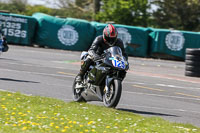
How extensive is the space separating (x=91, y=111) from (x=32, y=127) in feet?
7.44

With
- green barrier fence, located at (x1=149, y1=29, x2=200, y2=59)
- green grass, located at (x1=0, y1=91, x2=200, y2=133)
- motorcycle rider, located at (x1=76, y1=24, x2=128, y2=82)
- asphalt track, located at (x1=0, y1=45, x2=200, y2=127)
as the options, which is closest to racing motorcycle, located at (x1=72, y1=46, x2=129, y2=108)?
motorcycle rider, located at (x1=76, y1=24, x2=128, y2=82)

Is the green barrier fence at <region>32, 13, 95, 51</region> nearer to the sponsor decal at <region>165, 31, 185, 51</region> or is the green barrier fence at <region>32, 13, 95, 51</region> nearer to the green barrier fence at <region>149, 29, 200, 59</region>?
the green barrier fence at <region>149, 29, 200, 59</region>

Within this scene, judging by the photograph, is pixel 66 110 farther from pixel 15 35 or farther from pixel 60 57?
pixel 15 35

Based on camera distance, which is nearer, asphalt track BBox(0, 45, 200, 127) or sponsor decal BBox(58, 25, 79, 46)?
asphalt track BBox(0, 45, 200, 127)

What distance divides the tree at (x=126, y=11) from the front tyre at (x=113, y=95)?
107ft

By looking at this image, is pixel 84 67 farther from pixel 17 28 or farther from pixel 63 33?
pixel 63 33

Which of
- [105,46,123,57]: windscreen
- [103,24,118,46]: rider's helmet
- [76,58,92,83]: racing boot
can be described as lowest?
[76,58,92,83]: racing boot

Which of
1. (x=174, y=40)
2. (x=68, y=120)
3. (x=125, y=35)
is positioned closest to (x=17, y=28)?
(x=125, y=35)

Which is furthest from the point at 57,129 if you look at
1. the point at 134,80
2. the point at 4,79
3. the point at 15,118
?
the point at 134,80

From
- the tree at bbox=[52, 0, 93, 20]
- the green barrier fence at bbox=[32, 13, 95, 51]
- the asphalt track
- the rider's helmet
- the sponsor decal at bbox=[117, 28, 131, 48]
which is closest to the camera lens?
the rider's helmet

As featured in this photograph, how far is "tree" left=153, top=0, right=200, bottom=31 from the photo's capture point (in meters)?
48.7

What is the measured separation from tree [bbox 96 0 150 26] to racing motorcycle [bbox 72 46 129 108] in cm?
3223

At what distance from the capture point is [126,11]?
140 feet

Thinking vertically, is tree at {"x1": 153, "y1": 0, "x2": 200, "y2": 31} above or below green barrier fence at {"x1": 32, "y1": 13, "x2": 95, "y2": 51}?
above
